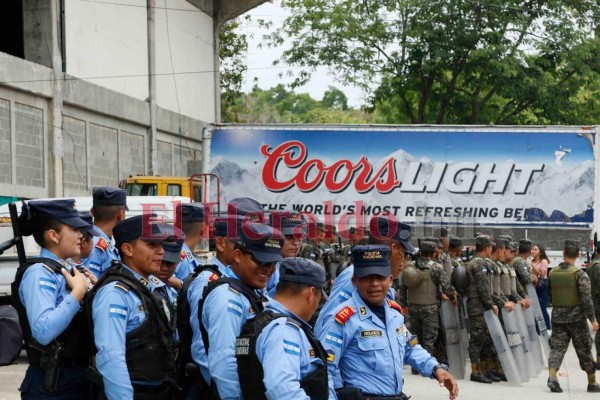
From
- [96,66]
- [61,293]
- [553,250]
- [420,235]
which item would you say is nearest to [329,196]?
[420,235]

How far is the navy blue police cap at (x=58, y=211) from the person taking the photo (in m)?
5.46

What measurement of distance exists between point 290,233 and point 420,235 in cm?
1374

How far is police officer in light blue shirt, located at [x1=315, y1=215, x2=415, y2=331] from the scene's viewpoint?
607 cm

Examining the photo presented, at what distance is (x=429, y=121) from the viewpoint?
3222 cm

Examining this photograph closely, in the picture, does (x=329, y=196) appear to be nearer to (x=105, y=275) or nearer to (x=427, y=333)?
(x=427, y=333)

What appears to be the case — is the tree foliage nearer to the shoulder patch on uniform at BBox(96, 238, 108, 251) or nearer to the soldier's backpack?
the shoulder patch on uniform at BBox(96, 238, 108, 251)

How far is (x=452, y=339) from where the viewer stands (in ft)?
42.5

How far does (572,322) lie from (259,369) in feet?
27.9

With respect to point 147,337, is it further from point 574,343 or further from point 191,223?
point 574,343

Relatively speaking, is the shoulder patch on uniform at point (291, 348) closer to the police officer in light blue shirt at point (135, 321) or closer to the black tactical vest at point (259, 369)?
the black tactical vest at point (259, 369)

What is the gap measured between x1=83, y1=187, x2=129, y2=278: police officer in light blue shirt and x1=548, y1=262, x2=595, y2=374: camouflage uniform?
664cm

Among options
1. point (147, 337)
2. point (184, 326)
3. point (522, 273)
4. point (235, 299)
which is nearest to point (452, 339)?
point (522, 273)

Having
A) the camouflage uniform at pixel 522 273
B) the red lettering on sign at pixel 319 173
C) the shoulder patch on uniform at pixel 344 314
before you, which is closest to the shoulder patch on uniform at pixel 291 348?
the shoulder patch on uniform at pixel 344 314

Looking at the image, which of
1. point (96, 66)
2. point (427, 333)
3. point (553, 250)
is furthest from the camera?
point (96, 66)
